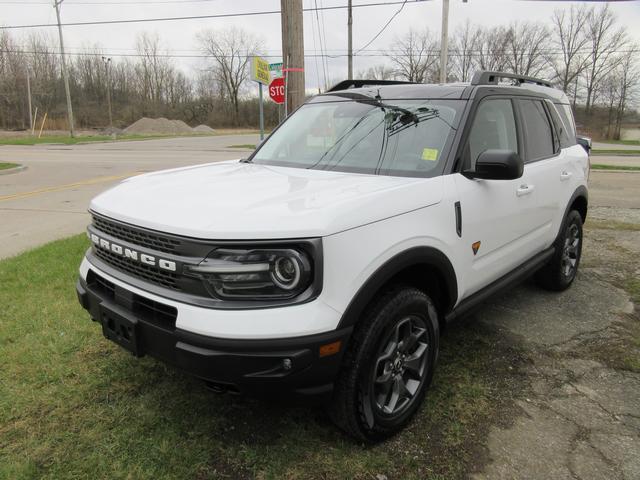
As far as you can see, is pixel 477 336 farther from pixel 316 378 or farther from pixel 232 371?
pixel 232 371

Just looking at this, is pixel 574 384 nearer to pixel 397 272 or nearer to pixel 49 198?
pixel 397 272

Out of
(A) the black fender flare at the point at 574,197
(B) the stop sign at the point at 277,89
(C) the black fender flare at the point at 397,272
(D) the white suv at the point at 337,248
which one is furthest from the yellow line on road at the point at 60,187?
(A) the black fender flare at the point at 574,197

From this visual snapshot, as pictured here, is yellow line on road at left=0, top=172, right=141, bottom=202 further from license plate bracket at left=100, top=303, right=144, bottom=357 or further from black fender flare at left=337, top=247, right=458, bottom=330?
black fender flare at left=337, top=247, right=458, bottom=330

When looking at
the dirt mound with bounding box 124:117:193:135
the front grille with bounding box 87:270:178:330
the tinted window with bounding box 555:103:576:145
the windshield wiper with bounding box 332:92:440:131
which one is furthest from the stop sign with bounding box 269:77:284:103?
the dirt mound with bounding box 124:117:193:135

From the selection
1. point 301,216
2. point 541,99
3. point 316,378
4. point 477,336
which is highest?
point 541,99

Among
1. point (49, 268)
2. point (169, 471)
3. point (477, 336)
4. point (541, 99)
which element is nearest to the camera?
point (169, 471)

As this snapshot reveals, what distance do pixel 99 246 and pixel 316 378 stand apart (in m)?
1.43

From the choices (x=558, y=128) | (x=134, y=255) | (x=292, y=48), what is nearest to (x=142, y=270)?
(x=134, y=255)

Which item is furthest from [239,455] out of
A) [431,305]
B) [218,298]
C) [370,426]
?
[431,305]

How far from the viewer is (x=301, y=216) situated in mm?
2023

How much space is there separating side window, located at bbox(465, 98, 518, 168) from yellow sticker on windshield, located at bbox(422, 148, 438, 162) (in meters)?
0.21

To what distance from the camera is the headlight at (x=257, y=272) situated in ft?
6.48

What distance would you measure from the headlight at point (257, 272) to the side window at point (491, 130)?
1473 millimetres

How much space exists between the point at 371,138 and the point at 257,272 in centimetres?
153
